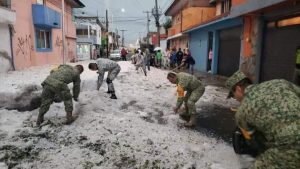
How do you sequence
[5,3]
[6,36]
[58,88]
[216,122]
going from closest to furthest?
[58,88]
[216,122]
[6,36]
[5,3]

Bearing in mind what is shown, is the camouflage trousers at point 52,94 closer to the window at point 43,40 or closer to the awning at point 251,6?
the awning at point 251,6

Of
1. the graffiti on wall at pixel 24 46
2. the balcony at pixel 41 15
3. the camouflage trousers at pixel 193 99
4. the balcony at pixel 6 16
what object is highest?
the balcony at pixel 41 15

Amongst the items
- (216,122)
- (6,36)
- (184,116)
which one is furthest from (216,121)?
(6,36)

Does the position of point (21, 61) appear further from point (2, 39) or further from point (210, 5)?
point (210, 5)

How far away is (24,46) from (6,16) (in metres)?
3.34

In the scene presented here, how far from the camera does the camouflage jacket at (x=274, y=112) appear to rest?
97.0 inches

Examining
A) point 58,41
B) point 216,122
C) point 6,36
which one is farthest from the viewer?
point 58,41

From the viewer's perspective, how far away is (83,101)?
8.25 m

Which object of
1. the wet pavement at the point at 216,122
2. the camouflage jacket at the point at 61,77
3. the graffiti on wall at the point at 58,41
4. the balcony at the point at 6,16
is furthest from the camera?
the graffiti on wall at the point at 58,41

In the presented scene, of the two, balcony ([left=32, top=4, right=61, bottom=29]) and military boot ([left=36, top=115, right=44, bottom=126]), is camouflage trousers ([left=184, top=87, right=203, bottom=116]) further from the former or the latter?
balcony ([left=32, top=4, right=61, bottom=29])

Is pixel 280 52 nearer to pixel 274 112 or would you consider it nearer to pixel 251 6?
pixel 251 6

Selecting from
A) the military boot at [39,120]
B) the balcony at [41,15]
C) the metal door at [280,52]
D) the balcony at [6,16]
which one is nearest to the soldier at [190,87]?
the military boot at [39,120]

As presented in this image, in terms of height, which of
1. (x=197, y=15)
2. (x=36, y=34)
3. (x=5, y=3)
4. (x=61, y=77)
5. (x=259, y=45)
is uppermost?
(x=197, y=15)

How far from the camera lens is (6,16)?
1310 cm
